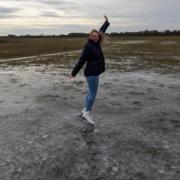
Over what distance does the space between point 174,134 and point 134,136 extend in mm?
1124

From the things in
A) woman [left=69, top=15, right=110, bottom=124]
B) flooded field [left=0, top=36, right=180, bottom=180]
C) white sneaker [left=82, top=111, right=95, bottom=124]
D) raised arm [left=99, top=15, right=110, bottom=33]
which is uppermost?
raised arm [left=99, top=15, right=110, bottom=33]

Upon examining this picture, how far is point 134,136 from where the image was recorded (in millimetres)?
9289

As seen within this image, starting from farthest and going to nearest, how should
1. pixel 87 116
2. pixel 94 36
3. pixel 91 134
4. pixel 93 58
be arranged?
pixel 87 116, pixel 93 58, pixel 94 36, pixel 91 134

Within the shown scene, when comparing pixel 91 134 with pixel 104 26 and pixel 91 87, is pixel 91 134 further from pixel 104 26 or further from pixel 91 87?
pixel 104 26

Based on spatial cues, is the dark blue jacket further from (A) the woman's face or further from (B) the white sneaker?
(B) the white sneaker

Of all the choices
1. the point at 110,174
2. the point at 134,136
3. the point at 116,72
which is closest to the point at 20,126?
the point at 134,136

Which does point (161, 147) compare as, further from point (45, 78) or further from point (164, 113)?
point (45, 78)

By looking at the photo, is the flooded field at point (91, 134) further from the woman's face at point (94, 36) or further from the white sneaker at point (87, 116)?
the woman's face at point (94, 36)

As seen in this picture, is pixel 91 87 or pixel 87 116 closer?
pixel 91 87

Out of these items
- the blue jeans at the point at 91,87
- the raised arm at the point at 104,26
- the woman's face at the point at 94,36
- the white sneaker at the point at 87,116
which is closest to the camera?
the woman's face at the point at 94,36

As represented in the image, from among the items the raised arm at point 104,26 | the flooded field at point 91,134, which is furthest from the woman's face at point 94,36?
the flooded field at point 91,134

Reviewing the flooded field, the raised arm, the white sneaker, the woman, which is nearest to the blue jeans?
the woman

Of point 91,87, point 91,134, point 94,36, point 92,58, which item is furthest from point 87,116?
point 94,36

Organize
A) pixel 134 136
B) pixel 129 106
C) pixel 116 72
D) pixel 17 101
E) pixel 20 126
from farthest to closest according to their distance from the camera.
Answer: pixel 116 72 → pixel 17 101 → pixel 129 106 → pixel 20 126 → pixel 134 136
